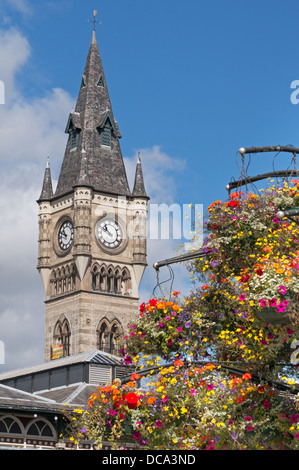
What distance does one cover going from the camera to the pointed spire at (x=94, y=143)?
10219 cm

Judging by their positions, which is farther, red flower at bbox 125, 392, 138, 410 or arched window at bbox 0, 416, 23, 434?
arched window at bbox 0, 416, 23, 434

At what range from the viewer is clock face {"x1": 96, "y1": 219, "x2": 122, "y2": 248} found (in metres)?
100

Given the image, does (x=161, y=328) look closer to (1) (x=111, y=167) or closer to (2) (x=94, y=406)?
(2) (x=94, y=406)

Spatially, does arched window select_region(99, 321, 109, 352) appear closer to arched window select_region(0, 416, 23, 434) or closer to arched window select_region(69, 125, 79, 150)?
arched window select_region(69, 125, 79, 150)

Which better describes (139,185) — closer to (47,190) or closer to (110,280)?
(47,190)

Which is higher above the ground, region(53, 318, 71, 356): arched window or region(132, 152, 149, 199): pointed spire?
region(132, 152, 149, 199): pointed spire

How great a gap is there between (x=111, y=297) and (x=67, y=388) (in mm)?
57376

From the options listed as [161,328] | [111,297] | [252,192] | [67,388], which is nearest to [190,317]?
[161,328]

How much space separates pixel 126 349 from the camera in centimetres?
1581

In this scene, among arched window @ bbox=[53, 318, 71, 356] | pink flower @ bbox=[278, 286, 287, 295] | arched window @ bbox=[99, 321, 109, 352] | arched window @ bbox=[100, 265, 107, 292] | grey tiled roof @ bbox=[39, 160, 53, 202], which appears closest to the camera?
pink flower @ bbox=[278, 286, 287, 295]

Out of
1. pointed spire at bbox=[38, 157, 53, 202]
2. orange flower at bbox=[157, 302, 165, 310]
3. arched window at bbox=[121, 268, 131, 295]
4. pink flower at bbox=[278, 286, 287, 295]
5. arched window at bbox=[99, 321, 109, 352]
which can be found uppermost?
pointed spire at bbox=[38, 157, 53, 202]

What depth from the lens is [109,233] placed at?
100875mm

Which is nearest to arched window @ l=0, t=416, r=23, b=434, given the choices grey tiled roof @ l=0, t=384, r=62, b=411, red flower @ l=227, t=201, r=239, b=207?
grey tiled roof @ l=0, t=384, r=62, b=411

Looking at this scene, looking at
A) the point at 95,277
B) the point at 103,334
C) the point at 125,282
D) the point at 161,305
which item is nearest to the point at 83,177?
the point at 95,277
